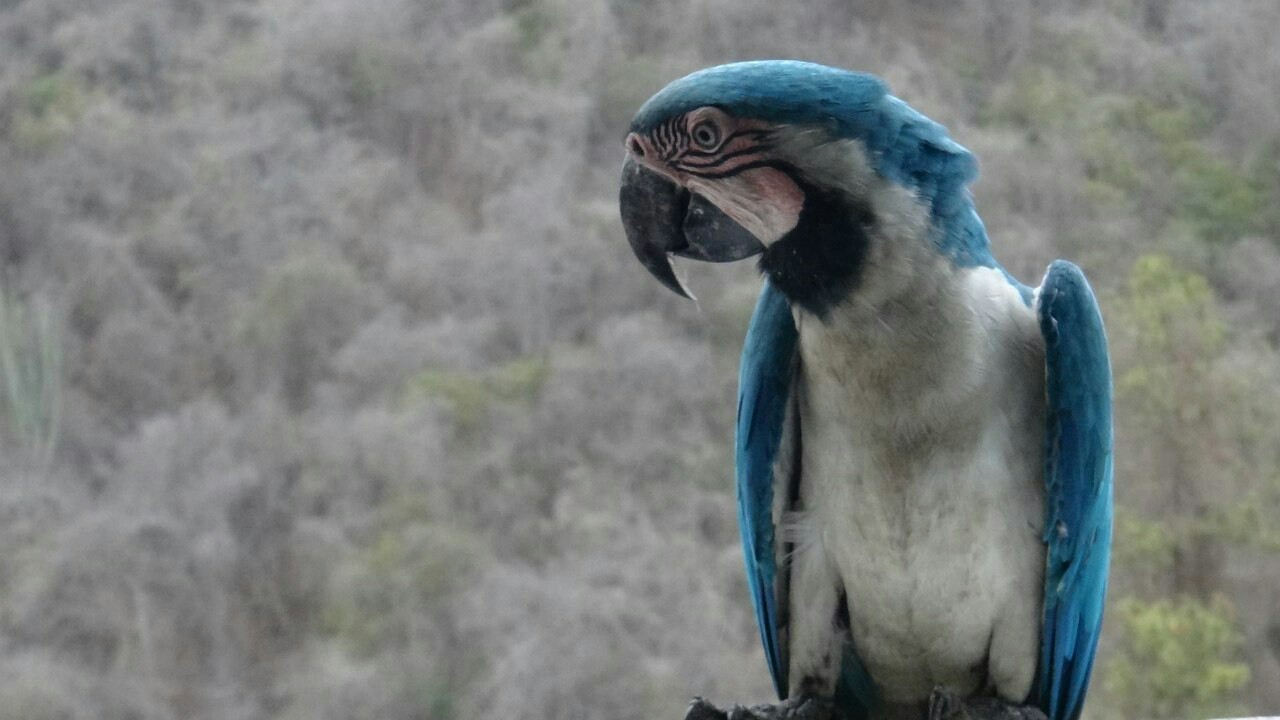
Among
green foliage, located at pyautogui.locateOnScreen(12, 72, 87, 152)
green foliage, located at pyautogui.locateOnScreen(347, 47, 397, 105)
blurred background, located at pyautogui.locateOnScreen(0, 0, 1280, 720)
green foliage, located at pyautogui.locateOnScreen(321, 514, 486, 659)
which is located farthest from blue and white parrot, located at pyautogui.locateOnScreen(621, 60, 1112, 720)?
green foliage, located at pyautogui.locateOnScreen(12, 72, 87, 152)

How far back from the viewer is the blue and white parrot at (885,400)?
43.2 inches

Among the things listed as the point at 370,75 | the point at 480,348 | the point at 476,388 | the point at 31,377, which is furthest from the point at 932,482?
the point at 370,75

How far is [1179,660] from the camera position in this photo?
146 inches

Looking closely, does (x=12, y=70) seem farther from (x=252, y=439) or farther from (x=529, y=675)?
(x=529, y=675)

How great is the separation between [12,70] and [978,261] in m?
5.48

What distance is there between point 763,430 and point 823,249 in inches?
10.1

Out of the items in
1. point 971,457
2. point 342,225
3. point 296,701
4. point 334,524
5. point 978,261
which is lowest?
point 296,701

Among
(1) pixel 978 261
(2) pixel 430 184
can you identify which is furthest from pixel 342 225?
(1) pixel 978 261

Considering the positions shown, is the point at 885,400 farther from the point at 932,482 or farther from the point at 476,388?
the point at 476,388

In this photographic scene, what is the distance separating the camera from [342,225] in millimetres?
5473

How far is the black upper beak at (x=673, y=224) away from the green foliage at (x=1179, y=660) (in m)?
2.94

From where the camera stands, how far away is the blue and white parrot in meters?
1.10

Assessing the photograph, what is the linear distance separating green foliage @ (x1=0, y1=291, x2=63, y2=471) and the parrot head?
4302 millimetres

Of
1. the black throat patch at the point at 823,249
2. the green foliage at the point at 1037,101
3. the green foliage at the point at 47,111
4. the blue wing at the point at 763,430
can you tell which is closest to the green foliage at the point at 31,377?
the green foliage at the point at 47,111
